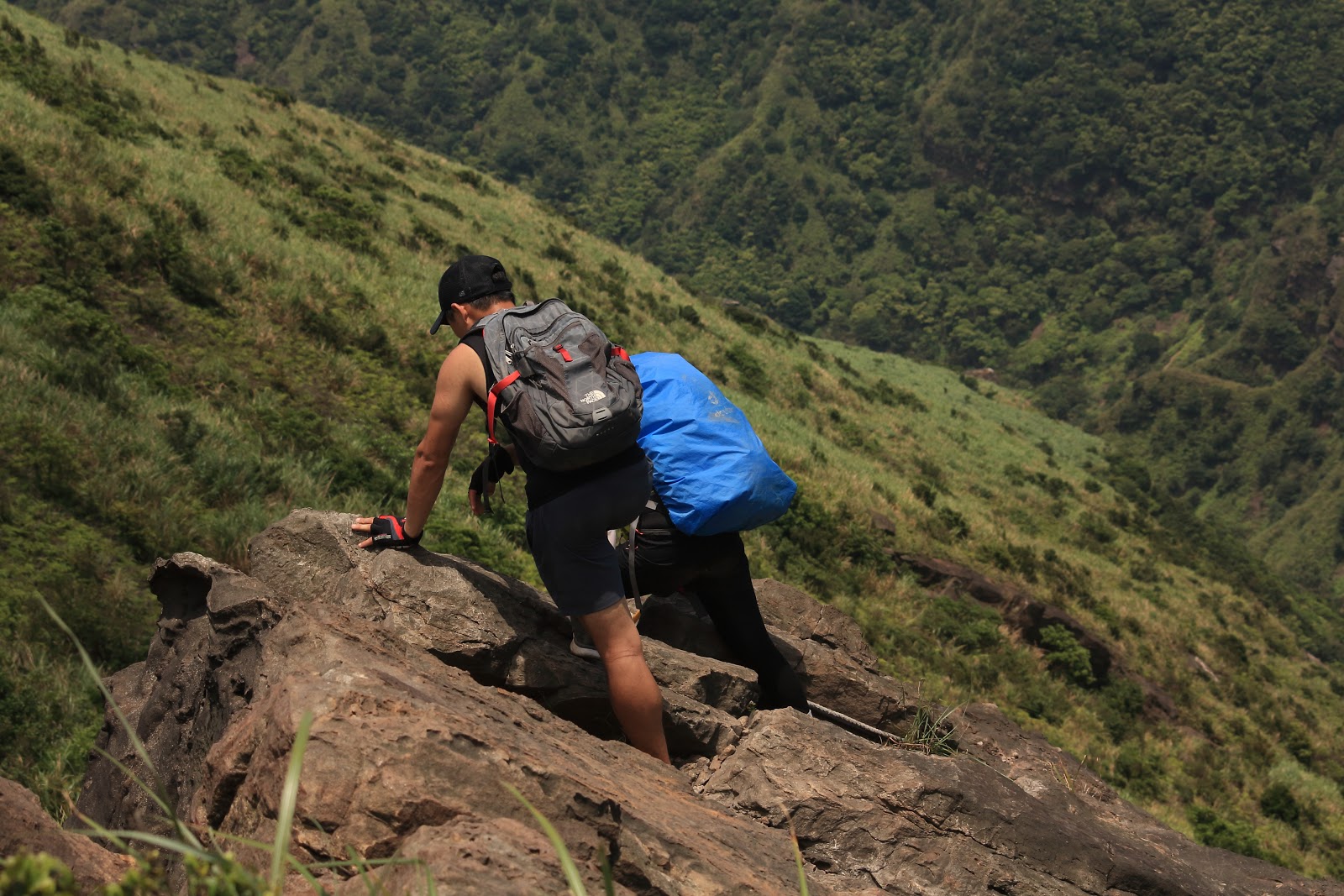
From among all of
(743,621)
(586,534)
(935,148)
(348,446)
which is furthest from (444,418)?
(935,148)

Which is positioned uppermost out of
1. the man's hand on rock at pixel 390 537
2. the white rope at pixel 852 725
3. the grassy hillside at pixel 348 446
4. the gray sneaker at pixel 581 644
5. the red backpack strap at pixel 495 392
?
the red backpack strap at pixel 495 392

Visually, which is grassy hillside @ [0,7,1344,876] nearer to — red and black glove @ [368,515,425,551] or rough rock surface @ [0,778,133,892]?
red and black glove @ [368,515,425,551]

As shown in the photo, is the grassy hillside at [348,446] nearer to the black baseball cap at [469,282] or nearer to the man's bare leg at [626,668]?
the man's bare leg at [626,668]

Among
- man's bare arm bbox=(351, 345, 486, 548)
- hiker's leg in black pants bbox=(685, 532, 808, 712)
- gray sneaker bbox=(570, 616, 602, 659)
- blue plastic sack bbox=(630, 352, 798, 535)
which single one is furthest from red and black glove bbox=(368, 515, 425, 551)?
hiker's leg in black pants bbox=(685, 532, 808, 712)

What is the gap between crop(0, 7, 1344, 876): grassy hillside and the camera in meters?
6.54

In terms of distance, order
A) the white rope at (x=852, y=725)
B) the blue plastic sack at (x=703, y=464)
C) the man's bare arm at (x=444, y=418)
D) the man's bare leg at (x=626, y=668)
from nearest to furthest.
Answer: the man's bare arm at (x=444, y=418) < the man's bare leg at (x=626, y=668) < the blue plastic sack at (x=703, y=464) < the white rope at (x=852, y=725)

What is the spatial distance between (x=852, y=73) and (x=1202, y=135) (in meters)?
50.7

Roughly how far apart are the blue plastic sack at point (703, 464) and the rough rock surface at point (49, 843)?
87.3 inches

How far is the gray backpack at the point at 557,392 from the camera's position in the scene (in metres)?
3.36

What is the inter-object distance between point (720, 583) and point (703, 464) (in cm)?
71

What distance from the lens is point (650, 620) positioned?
538cm

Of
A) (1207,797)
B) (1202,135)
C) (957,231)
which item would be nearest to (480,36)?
(957,231)

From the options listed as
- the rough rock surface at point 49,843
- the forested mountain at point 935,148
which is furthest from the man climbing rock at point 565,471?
the forested mountain at point 935,148

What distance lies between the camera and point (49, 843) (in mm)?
2451
